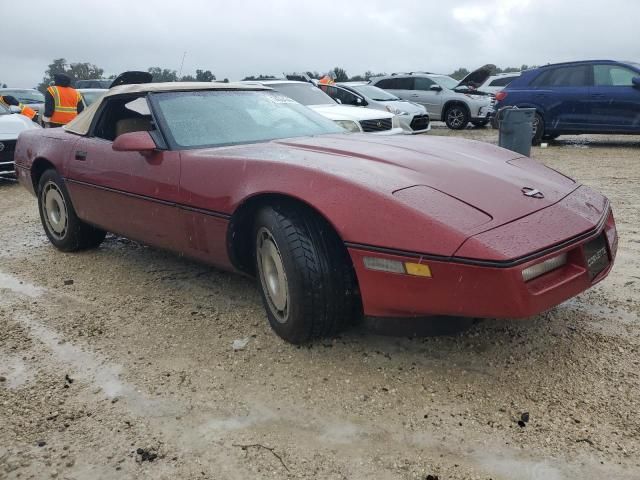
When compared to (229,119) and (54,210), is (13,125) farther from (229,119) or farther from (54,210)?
(229,119)

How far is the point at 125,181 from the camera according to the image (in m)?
3.79

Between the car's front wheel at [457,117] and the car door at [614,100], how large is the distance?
4875mm

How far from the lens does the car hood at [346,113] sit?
8.88m

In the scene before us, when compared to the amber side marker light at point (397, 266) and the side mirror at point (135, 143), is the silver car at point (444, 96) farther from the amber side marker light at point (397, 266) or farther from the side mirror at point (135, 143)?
the amber side marker light at point (397, 266)

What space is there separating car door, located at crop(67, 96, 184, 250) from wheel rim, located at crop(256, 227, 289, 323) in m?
0.68

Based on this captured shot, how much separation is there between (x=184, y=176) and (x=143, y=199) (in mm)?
471

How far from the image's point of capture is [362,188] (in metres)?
2.55

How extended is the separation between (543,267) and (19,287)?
3421 millimetres

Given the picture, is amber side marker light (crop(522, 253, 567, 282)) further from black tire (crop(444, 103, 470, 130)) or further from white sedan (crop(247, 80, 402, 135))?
black tire (crop(444, 103, 470, 130))

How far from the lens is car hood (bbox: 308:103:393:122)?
29.1ft

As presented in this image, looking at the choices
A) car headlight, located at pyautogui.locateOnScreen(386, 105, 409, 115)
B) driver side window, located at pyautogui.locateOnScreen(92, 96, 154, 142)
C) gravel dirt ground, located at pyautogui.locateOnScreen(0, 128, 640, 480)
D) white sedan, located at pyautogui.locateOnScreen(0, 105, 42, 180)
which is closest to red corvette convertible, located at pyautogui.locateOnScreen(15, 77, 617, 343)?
driver side window, located at pyautogui.locateOnScreen(92, 96, 154, 142)

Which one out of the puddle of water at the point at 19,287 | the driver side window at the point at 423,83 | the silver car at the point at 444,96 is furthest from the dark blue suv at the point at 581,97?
the puddle of water at the point at 19,287

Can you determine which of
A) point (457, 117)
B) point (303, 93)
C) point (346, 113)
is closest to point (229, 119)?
point (346, 113)

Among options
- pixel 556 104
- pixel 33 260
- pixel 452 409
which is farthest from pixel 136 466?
pixel 556 104
